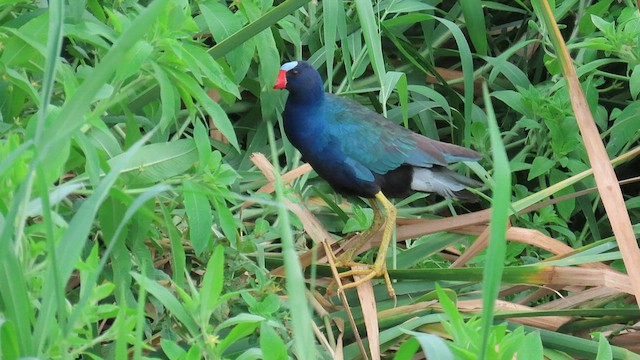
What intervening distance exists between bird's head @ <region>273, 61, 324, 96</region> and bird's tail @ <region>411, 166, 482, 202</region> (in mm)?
288

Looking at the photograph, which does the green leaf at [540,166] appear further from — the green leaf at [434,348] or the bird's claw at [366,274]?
the green leaf at [434,348]

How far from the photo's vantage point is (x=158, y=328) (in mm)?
1875

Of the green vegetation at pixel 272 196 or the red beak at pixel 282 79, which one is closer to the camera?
the green vegetation at pixel 272 196

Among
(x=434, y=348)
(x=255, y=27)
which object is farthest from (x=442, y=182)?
(x=434, y=348)

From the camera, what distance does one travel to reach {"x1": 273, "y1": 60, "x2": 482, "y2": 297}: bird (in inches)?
97.9

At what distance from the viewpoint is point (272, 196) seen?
216 centimetres

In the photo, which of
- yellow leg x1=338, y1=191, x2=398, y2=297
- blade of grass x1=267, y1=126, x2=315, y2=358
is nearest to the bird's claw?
yellow leg x1=338, y1=191, x2=398, y2=297

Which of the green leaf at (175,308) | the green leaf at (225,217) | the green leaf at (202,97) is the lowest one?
the green leaf at (225,217)

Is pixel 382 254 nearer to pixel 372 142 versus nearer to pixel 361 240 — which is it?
pixel 361 240

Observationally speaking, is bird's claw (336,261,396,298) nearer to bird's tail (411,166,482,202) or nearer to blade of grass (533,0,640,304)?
bird's tail (411,166,482,202)

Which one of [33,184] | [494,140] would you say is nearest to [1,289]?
[33,184]

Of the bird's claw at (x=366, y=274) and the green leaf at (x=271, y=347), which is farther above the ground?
the green leaf at (x=271, y=347)

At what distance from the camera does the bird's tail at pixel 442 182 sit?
249 centimetres

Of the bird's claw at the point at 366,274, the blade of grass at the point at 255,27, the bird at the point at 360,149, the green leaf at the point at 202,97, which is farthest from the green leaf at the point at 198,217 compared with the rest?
the bird at the point at 360,149
